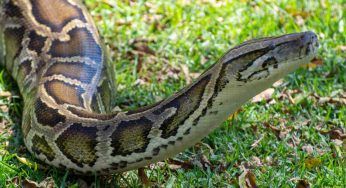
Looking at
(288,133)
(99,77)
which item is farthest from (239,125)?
(99,77)

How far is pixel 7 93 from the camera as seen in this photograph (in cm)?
719

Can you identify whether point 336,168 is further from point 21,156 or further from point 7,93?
point 7,93

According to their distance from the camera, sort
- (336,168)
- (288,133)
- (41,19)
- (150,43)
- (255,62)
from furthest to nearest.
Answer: (150,43)
(41,19)
(288,133)
(336,168)
(255,62)

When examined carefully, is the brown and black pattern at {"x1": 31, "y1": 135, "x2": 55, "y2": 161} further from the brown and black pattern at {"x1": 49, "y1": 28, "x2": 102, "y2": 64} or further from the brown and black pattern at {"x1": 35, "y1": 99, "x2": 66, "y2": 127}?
the brown and black pattern at {"x1": 49, "y1": 28, "x2": 102, "y2": 64}

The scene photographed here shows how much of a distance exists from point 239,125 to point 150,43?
6.89 ft

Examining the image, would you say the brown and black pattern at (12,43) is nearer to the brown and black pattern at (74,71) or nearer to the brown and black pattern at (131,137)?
the brown and black pattern at (74,71)

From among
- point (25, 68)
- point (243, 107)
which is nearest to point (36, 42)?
point (25, 68)

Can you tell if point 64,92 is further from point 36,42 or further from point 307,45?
point 307,45

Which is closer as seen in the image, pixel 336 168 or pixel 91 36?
pixel 336 168

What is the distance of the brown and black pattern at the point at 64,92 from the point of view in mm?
6086

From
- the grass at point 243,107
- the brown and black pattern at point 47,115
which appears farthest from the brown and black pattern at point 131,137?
the brown and black pattern at point 47,115

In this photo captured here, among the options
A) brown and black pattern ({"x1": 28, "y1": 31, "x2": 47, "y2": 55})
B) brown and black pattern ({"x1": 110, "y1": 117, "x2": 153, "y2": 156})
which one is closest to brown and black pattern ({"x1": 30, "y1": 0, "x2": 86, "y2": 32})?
brown and black pattern ({"x1": 28, "y1": 31, "x2": 47, "y2": 55})

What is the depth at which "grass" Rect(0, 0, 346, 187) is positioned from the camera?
581cm

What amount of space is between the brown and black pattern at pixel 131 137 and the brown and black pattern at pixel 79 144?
18 centimetres
